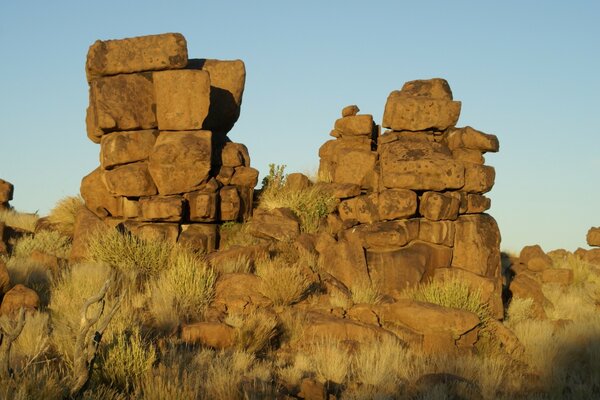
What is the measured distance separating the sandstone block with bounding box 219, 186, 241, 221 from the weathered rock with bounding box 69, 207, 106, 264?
2.72m

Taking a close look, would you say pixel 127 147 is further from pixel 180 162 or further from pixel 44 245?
pixel 44 245

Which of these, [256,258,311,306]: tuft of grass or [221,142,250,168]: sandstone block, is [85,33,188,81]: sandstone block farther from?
[256,258,311,306]: tuft of grass

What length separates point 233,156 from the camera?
17500mm

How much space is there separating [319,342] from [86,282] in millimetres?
4545

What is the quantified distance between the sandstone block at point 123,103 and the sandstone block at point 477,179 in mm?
7284

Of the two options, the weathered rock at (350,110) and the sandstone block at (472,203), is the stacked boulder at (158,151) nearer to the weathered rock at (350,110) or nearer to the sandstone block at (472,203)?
the weathered rock at (350,110)

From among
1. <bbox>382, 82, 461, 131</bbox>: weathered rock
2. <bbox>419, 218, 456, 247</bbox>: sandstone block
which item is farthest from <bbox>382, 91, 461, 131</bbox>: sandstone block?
<bbox>419, 218, 456, 247</bbox>: sandstone block

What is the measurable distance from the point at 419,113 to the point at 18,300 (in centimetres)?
947

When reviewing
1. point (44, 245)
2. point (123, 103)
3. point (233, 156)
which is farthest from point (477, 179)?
point (44, 245)

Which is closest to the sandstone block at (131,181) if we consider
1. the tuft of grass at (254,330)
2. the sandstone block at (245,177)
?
the sandstone block at (245,177)

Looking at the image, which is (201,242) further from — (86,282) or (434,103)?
(434,103)

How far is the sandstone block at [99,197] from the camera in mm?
17188

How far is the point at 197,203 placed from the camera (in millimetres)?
16250

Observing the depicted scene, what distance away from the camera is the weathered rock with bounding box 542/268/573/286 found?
2031 centimetres
